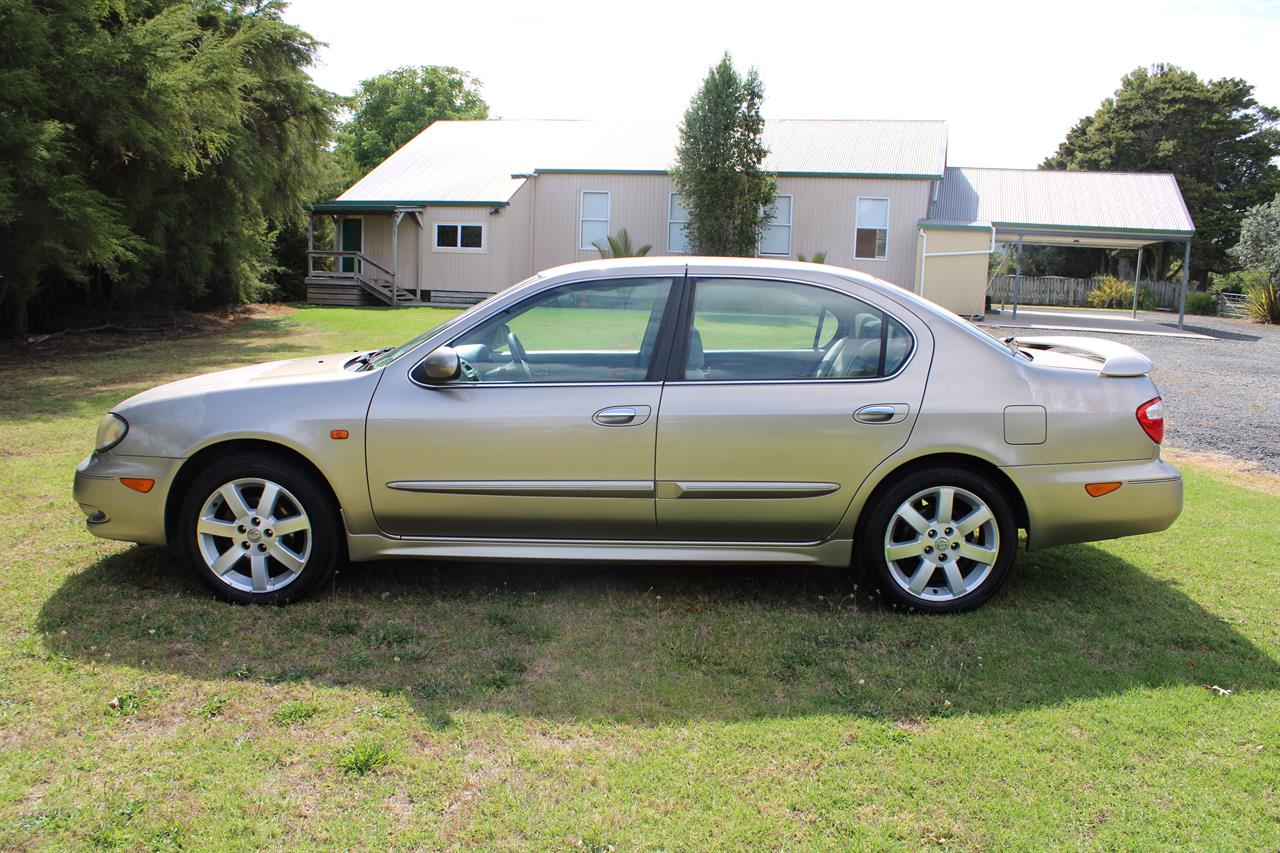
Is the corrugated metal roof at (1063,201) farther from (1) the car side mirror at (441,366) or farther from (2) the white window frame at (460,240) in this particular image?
(1) the car side mirror at (441,366)

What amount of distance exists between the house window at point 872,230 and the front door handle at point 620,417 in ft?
82.3

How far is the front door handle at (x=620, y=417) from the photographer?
4500 mm

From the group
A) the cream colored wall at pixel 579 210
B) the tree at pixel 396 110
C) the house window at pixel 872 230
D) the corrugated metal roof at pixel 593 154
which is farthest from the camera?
the tree at pixel 396 110

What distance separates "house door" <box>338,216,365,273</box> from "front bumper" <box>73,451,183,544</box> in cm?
2833

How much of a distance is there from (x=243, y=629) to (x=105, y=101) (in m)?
13.4

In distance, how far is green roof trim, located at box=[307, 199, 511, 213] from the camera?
97.0 ft

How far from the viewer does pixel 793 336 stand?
4875 millimetres

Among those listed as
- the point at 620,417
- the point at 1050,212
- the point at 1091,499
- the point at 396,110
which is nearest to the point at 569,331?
the point at 620,417

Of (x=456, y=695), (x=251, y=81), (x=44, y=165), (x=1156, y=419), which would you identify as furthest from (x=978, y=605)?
(x=251, y=81)

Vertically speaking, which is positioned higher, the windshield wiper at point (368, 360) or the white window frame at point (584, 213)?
the white window frame at point (584, 213)

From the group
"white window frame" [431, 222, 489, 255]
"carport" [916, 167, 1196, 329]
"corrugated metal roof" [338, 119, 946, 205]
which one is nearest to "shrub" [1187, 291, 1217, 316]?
"carport" [916, 167, 1196, 329]

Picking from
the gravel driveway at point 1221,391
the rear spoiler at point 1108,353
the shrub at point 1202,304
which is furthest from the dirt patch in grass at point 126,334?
the shrub at point 1202,304

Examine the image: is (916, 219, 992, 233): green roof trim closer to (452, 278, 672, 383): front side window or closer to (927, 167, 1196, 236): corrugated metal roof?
(927, 167, 1196, 236): corrugated metal roof

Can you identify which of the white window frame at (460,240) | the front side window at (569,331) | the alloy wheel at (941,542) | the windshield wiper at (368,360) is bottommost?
the alloy wheel at (941,542)
